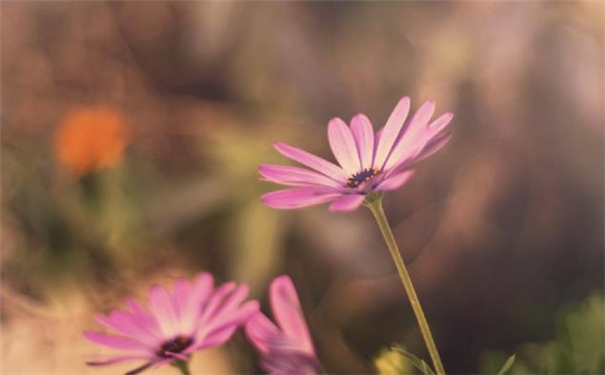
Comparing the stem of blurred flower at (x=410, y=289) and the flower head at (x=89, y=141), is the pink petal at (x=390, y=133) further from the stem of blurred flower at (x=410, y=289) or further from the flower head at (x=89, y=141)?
the flower head at (x=89, y=141)

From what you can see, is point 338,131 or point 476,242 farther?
point 476,242

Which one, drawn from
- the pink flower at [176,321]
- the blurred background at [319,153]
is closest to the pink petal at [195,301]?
the pink flower at [176,321]

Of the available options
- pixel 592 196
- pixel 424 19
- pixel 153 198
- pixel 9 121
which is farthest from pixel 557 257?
pixel 9 121

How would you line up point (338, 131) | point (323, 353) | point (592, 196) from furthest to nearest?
point (592, 196) < point (323, 353) < point (338, 131)

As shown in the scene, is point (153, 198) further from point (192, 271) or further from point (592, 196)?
point (592, 196)

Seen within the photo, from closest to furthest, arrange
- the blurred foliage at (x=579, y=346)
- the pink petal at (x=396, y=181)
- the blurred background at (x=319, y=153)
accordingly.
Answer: the pink petal at (x=396, y=181) < the blurred foliage at (x=579, y=346) < the blurred background at (x=319, y=153)

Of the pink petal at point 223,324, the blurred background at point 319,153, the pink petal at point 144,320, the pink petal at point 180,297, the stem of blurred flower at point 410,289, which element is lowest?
the stem of blurred flower at point 410,289

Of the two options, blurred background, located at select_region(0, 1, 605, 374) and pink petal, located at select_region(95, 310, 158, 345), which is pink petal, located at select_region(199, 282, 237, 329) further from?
blurred background, located at select_region(0, 1, 605, 374)
